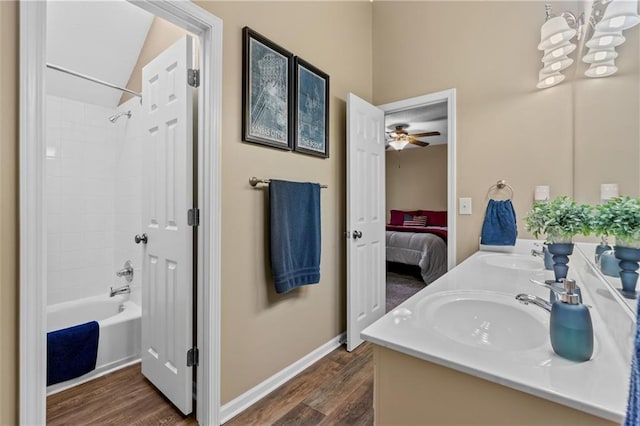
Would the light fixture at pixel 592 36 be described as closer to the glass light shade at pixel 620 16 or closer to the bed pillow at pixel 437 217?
the glass light shade at pixel 620 16

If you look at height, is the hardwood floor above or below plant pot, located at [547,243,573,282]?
below

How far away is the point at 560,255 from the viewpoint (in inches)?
37.5

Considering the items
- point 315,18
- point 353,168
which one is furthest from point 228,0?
point 353,168

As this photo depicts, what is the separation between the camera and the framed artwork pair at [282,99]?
162 cm

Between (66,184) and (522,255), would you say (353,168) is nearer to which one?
(522,255)

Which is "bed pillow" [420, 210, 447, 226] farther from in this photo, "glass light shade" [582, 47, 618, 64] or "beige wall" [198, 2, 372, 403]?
"glass light shade" [582, 47, 618, 64]

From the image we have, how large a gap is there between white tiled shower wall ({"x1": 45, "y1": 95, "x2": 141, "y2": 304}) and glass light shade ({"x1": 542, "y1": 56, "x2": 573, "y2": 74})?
296 cm

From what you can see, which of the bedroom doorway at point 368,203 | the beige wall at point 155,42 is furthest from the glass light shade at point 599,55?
the beige wall at point 155,42

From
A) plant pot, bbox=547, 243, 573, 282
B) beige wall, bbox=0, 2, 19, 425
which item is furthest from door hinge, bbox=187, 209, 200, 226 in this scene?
plant pot, bbox=547, 243, 573, 282

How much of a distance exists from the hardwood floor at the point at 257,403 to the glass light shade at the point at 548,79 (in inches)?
83.7

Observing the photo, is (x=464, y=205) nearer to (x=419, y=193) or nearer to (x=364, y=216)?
(x=364, y=216)

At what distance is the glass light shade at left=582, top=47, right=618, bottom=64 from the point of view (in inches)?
36.7

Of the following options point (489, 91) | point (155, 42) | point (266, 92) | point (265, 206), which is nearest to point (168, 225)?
point (265, 206)

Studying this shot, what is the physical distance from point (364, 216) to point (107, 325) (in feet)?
6.61
